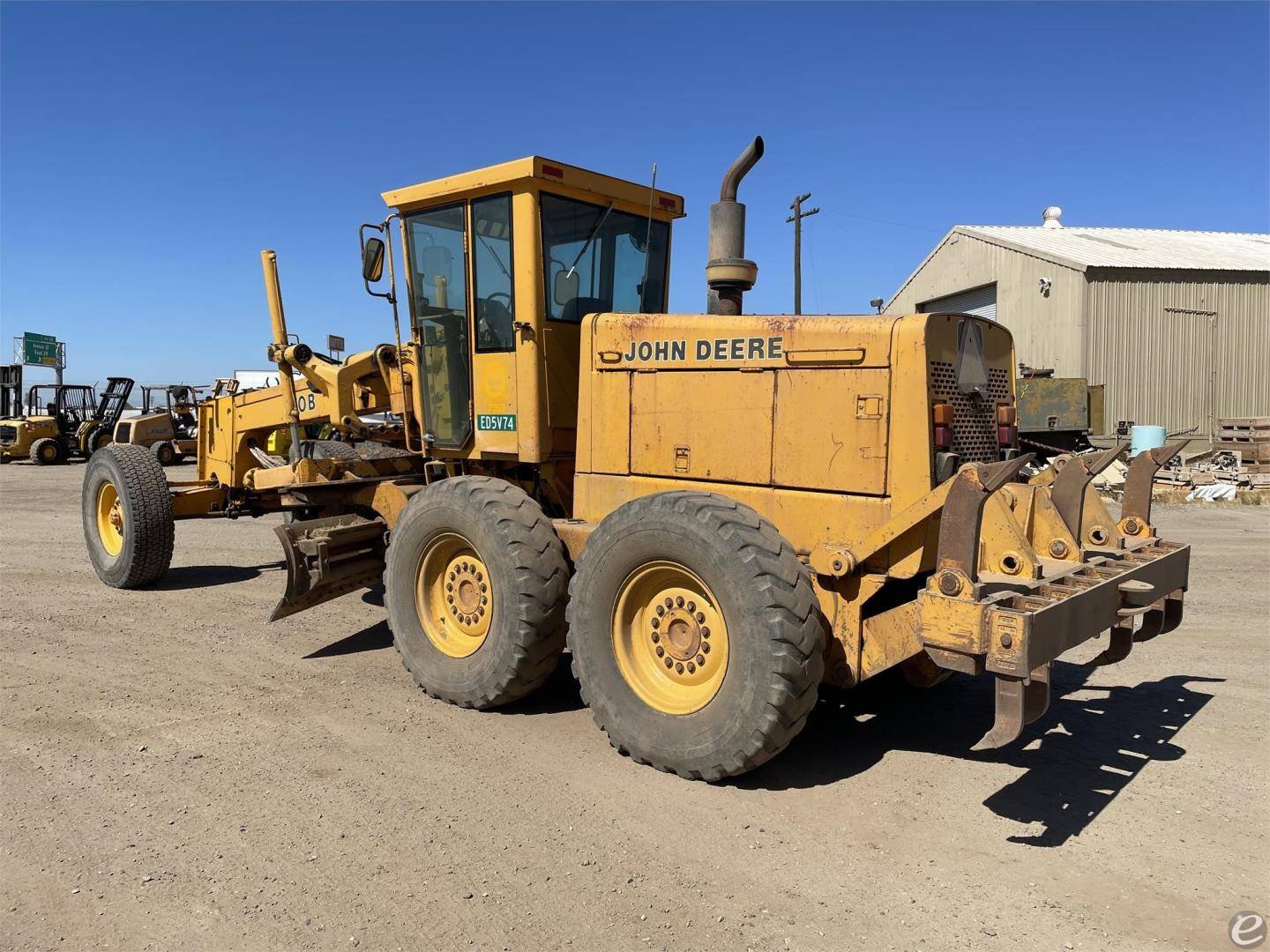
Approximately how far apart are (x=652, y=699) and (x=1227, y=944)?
7.60 feet

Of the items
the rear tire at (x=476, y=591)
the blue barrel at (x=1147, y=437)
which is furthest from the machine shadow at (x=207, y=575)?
the blue barrel at (x=1147, y=437)

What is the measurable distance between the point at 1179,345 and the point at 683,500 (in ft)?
73.5

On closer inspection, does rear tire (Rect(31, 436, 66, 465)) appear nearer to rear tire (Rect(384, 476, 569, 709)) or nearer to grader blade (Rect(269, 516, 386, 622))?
grader blade (Rect(269, 516, 386, 622))

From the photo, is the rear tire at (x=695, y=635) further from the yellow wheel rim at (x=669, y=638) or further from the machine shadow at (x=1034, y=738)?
the machine shadow at (x=1034, y=738)

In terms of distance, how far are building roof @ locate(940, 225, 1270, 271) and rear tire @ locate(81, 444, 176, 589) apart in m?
20.1

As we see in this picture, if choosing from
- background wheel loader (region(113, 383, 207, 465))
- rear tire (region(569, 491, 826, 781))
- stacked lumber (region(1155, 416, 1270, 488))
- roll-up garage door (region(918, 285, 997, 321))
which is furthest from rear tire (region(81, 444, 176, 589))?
roll-up garage door (region(918, 285, 997, 321))

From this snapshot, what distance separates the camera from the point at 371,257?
5961 millimetres

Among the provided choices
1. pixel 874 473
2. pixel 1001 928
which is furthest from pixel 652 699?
pixel 1001 928

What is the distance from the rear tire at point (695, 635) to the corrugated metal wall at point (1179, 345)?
2013cm

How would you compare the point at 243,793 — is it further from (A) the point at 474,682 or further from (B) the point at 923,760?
(B) the point at 923,760

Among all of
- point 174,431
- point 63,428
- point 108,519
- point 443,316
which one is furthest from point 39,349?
point 443,316

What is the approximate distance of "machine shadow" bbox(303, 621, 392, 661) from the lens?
20.1 feet

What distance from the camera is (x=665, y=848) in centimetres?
350

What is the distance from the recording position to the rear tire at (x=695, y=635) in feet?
12.4
